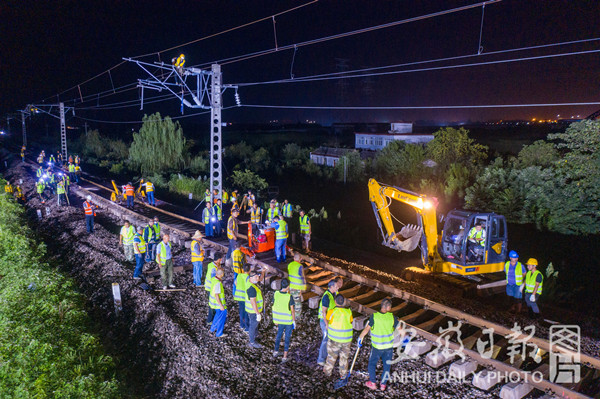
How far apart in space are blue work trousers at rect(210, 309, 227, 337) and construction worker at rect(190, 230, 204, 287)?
2679 millimetres

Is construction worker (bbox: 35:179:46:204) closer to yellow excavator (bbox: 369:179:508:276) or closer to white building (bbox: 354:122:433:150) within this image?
yellow excavator (bbox: 369:179:508:276)

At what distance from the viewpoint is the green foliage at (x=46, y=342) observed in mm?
7051

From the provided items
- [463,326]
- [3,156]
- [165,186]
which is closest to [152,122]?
[165,186]

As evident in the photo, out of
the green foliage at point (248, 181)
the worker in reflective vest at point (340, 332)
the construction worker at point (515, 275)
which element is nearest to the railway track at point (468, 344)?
the construction worker at point (515, 275)

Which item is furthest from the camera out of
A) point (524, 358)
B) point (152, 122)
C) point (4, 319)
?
point (152, 122)

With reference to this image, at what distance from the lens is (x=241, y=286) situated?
26.4 feet

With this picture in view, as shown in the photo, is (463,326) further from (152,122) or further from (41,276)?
(152,122)

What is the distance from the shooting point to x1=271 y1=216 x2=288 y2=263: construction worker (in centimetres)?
1182

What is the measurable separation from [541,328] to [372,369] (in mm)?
4308

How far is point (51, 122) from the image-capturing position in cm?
9306

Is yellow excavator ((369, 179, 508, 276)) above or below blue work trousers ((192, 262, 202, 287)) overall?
above

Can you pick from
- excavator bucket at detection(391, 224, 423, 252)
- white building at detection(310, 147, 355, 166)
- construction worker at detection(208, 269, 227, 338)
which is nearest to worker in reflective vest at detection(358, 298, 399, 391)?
construction worker at detection(208, 269, 227, 338)

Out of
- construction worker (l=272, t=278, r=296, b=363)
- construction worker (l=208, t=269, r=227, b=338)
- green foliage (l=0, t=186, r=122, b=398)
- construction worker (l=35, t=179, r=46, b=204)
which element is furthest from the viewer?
construction worker (l=35, t=179, r=46, b=204)

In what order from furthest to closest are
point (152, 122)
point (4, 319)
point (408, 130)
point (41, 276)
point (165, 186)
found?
point (408, 130)
point (152, 122)
point (165, 186)
point (41, 276)
point (4, 319)
